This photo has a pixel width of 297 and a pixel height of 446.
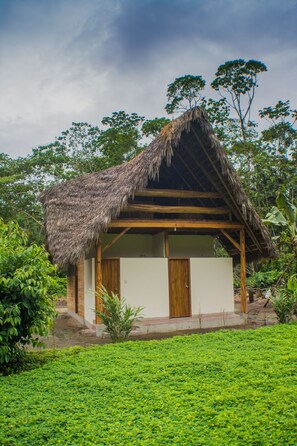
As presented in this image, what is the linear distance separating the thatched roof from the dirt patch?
1.61 m

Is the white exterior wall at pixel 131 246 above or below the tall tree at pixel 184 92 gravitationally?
below

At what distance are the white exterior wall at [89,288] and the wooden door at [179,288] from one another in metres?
1.84

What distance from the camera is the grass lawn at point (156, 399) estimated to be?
9.58 ft

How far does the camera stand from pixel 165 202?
34.8 feet

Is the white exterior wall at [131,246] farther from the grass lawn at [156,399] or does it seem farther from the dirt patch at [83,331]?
the grass lawn at [156,399]

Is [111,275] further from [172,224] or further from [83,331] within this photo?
[172,224]

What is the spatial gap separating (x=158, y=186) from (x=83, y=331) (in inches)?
170

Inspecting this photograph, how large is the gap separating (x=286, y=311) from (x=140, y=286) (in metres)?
3.28

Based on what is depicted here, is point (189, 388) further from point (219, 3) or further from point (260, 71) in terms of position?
point (260, 71)

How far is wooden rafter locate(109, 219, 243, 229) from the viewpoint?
852 centimetres

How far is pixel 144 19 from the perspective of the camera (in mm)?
8742

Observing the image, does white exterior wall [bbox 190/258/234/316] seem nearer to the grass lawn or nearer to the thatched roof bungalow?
the thatched roof bungalow

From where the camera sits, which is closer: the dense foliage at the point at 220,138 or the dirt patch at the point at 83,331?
the dirt patch at the point at 83,331

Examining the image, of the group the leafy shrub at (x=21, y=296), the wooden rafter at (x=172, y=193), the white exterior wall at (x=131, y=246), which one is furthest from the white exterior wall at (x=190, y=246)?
the leafy shrub at (x=21, y=296)
